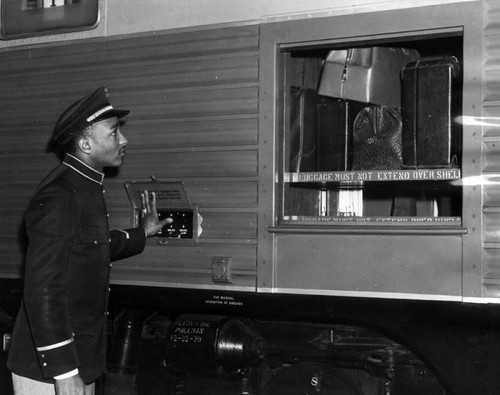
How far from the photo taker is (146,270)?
12.9 feet

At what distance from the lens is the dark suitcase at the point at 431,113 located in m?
3.38

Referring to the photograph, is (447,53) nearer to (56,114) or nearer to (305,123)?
(305,123)

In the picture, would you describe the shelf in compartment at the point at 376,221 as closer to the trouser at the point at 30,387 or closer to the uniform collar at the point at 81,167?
the uniform collar at the point at 81,167

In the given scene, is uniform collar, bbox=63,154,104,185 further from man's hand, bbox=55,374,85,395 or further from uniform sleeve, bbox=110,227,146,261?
man's hand, bbox=55,374,85,395

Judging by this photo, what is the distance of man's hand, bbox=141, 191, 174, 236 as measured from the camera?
3.89m

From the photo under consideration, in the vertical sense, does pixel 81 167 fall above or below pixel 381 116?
below

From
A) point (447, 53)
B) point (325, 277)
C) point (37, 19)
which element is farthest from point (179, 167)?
point (447, 53)

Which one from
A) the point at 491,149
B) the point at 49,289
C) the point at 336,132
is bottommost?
the point at 49,289

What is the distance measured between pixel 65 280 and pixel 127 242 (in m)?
0.61

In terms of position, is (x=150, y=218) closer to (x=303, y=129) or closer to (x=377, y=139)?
(x=303, y=129)

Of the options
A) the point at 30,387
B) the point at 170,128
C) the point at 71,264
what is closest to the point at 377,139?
the point at 170,128

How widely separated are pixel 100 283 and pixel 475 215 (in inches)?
61.3

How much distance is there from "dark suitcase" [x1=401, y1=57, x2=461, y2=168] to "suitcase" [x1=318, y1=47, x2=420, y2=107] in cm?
18

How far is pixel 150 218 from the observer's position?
12.9 ft
